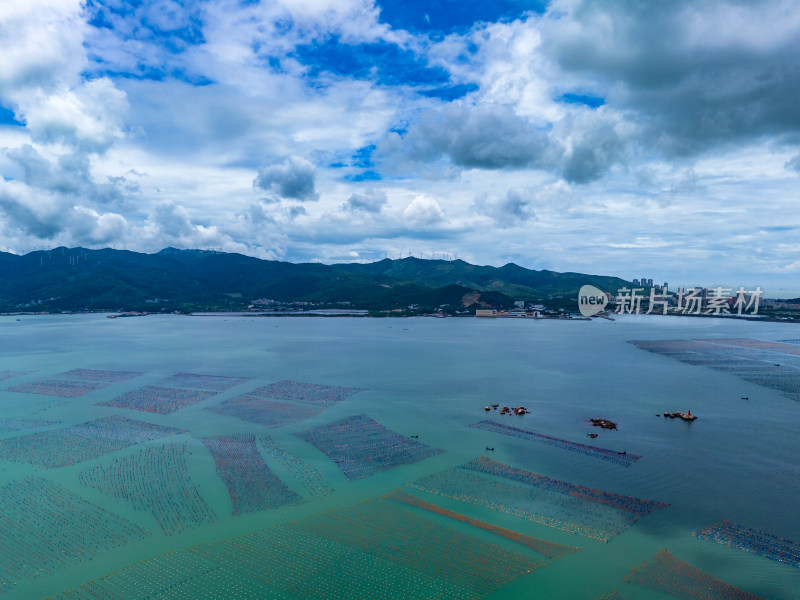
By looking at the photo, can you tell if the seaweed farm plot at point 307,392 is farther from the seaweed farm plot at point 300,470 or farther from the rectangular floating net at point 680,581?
the rectangular floating net at point 680,581

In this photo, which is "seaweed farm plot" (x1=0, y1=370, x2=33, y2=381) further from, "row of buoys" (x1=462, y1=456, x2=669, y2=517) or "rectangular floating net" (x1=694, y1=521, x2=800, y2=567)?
"rectangular floating net" (x1=694, y1=521, x2=800, y2=567)

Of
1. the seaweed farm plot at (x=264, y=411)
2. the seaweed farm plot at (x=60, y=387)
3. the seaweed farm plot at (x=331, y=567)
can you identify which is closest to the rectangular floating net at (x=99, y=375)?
the seaweed farm plot at (x=60, y=387)

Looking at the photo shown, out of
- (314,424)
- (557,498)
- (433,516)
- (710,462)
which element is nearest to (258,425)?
(314,424)

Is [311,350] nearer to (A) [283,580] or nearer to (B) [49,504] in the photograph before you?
(B) [49,504]

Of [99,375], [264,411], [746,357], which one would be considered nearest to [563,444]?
[264,411]

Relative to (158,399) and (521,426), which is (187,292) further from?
(521,426)
